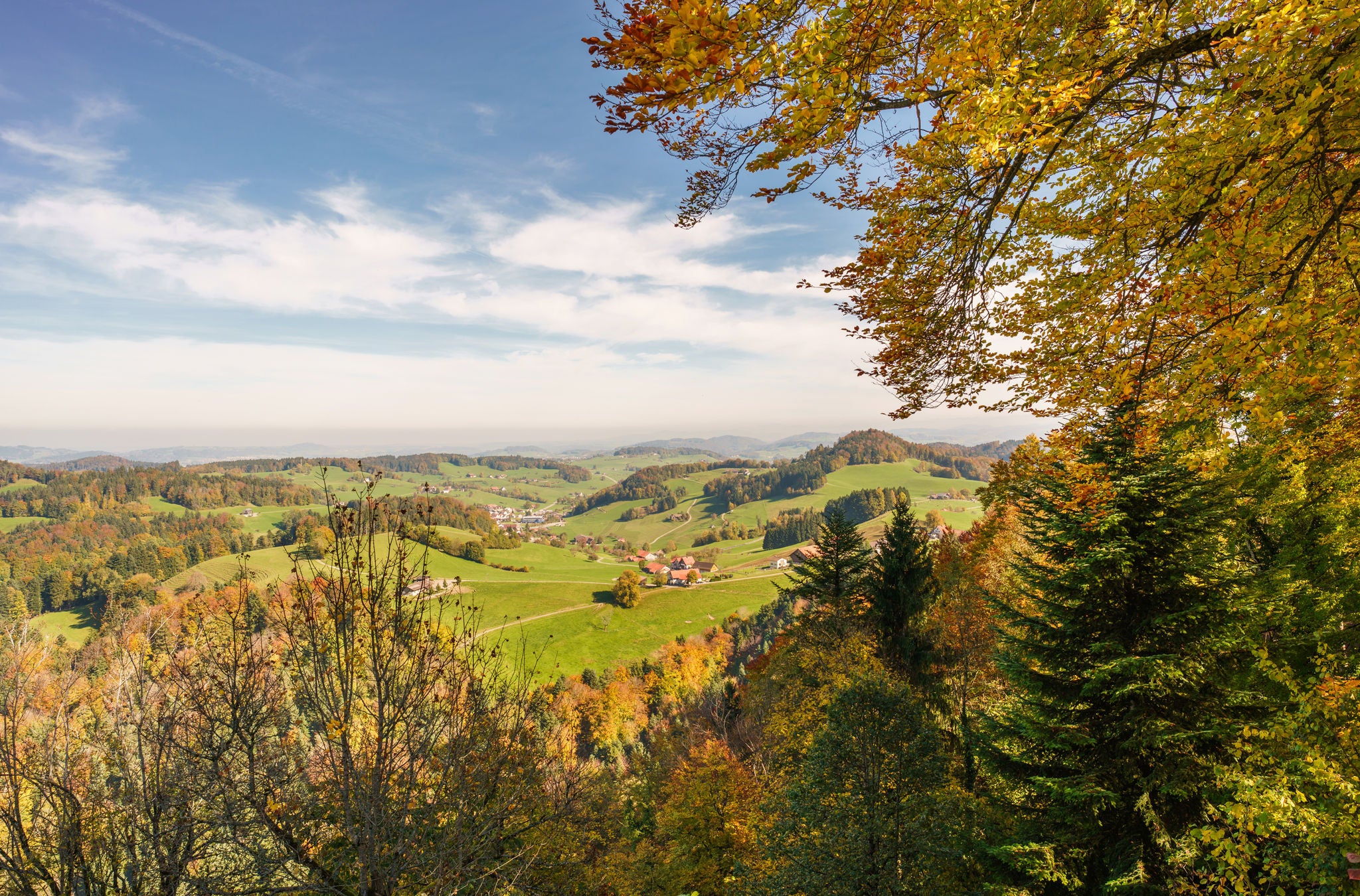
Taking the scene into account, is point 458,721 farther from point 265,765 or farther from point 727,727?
point 727,727

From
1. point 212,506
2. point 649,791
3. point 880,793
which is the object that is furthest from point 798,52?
point 212,506

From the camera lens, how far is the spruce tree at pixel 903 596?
63.5 feet

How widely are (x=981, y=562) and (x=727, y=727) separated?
22.1 meters

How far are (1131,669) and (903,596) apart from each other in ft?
41.5

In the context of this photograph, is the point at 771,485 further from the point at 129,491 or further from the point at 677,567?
the point at 129,491

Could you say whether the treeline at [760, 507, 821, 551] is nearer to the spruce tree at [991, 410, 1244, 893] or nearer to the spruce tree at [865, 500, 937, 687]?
the spruce tree at [865, 500, 937, 687]

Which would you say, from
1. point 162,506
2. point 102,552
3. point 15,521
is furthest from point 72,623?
point 162,506

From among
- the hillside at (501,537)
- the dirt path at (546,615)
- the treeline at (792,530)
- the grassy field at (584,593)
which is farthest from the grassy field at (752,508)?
the dirt path at (546,615)

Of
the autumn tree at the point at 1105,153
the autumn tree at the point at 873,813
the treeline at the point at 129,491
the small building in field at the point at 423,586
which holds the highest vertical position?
the autumn tree at the point at 1105,153

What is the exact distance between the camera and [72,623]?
70.1 metres

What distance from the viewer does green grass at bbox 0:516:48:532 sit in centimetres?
10456

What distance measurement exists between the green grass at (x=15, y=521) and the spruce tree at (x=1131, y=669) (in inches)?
6951

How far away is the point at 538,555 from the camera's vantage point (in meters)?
105

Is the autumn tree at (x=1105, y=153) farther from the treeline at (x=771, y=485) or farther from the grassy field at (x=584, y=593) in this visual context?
the treeline at (x=771, y=485)
